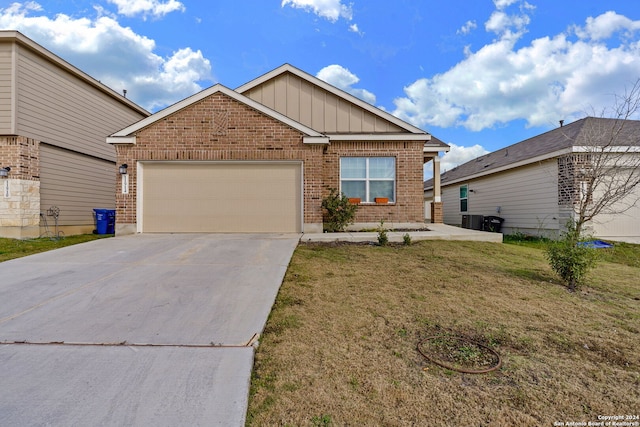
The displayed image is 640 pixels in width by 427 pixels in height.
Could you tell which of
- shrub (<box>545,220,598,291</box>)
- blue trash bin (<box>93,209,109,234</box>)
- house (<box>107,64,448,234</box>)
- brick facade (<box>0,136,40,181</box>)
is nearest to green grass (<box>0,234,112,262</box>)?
house (<box>107,64,448,234</box>)

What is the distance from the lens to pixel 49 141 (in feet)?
35.4

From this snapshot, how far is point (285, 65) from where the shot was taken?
11953mm

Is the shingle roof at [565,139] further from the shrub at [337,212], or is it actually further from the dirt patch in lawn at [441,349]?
the dirt patch in lawn at [441,349]

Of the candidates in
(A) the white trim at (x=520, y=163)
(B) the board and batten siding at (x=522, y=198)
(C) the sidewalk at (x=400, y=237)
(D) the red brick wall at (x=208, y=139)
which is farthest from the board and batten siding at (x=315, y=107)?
(B) the board and batten siding at (x=522, y=198)

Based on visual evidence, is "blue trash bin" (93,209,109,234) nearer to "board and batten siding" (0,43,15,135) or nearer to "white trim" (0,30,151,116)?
"board and batten siding" (0,43,15,135)

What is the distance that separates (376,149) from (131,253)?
7.86 m

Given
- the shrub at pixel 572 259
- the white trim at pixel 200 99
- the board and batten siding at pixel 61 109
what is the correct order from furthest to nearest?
1. the board and batten siding at pixel 61 109
2. the white trim at pixel 200 99
3. the shrub at pixel 572 259

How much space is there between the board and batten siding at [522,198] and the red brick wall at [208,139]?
8700 mm

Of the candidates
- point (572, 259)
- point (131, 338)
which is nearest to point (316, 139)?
point (572, 259)

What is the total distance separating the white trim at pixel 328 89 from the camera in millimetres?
11123

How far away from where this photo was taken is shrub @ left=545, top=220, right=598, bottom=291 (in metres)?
4.92

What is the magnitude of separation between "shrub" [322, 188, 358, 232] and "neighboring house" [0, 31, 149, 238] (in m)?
9.26

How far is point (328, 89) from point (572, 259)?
9257 millimetres

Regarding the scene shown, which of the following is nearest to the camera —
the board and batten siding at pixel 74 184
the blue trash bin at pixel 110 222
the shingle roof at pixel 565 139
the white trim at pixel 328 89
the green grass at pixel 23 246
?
the green grass at pixel 23 246
